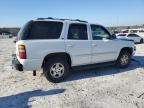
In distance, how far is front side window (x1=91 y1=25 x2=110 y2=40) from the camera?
23.7 feet

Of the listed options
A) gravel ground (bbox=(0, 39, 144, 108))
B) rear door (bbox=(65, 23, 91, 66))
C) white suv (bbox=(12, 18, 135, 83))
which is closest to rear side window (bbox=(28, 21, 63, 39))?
white suv (bbox=(12, 18, 135, 83))

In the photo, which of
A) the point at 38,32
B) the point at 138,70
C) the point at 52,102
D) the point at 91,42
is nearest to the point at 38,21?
the point at 38,32

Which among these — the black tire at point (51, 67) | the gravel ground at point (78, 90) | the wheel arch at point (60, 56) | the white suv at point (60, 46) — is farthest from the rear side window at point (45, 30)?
the gravel ground at point (78, 90)

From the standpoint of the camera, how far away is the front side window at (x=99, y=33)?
722cm

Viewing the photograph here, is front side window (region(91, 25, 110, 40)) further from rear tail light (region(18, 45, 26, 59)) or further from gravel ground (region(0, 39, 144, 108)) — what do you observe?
rear tail light (region(18, 45, 26, 59))

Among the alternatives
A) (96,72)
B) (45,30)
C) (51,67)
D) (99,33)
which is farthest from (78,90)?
(99,33)

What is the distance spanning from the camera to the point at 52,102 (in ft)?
15.8

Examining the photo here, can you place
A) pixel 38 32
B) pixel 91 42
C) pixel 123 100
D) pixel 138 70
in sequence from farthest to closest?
pixel 138 70
pixel 91 42
pixel 38 32
pixel 123 100

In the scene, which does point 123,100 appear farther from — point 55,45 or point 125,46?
point 125,46

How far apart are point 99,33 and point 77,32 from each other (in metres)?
1.06

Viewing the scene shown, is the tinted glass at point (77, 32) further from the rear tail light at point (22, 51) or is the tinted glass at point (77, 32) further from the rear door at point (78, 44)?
the rear tail light at point (22, 51)

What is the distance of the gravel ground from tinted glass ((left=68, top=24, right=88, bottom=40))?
148 centimetres

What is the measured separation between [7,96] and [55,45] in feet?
6.91

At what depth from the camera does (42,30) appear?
6.15 meters
